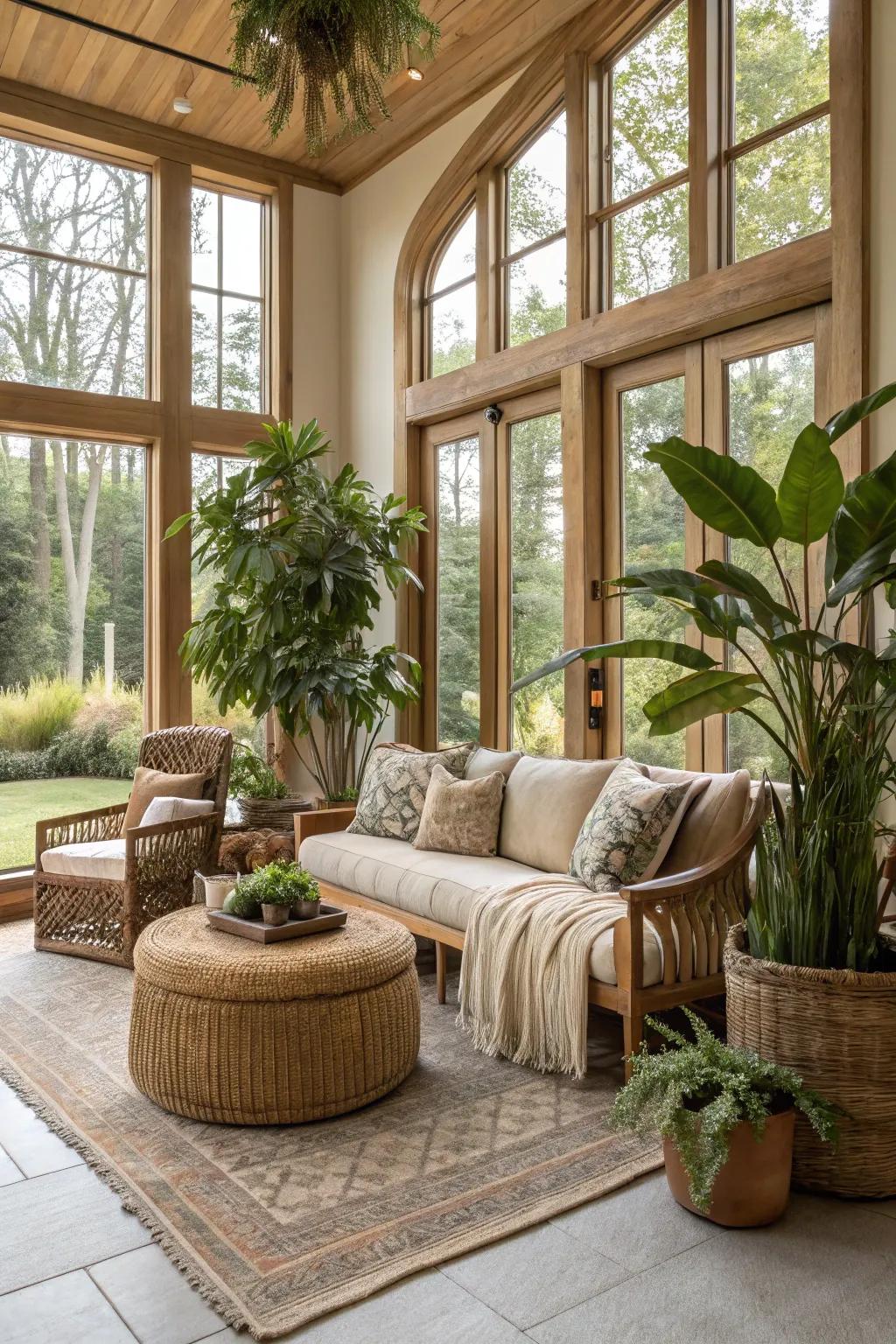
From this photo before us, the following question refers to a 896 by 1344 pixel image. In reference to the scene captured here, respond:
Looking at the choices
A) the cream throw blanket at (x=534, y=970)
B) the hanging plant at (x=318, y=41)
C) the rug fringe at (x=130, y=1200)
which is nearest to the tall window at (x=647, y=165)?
the hanging plant at (x=318, y=41)

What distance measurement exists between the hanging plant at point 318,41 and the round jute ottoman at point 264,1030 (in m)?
2.56

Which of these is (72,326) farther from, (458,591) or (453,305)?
(458,591)

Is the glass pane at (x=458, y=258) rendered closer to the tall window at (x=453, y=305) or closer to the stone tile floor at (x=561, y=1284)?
the tall window at (x=453, y=305)

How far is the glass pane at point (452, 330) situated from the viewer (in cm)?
556

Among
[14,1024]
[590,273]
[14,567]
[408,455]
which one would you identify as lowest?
[14,1024]

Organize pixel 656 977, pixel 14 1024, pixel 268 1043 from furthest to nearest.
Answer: pixel 14 1024 → pixel 656 977 → pixel 268 1043

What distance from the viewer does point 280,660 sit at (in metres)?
5.25

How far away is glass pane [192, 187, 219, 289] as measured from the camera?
19.6 feet

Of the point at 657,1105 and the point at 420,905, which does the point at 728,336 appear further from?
the point at 657,1105

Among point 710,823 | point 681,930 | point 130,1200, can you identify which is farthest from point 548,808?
point 130,1200

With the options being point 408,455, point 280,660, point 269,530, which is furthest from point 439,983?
point 408,455

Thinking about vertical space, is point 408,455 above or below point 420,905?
above

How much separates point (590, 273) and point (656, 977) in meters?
3.15

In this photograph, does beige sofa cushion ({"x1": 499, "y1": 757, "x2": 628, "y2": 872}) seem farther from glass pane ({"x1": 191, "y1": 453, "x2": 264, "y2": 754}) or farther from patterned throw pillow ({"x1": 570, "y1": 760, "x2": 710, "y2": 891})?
glass pane ({"x1": 191, "y1": 453, "x2": 264, "y2": 754})
